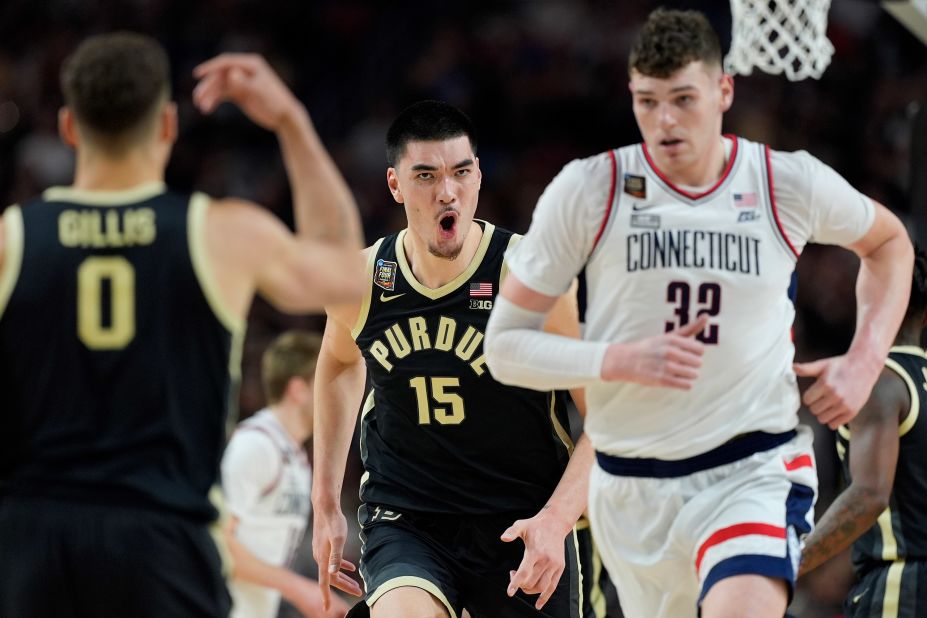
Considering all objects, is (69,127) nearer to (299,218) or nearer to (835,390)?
(299,218)

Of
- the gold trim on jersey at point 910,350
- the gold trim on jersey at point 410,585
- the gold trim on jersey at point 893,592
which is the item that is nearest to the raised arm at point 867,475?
the gold trim on jersey at point 910,350

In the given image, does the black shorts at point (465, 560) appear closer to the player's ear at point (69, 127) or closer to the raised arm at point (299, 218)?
the raised arm at point (299, 218)

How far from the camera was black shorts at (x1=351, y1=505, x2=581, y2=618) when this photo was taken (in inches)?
251

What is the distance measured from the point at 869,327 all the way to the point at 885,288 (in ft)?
0.67

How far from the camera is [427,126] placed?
6977mm

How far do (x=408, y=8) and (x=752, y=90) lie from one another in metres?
4.54

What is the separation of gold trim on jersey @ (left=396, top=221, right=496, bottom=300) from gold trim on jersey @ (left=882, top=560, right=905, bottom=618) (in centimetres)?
253

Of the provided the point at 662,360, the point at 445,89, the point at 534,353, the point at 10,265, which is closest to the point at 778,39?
the point at 534,353

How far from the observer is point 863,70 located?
54.0 feet

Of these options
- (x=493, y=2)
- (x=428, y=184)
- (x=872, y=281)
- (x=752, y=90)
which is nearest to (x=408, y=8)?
(x=493, y=2)

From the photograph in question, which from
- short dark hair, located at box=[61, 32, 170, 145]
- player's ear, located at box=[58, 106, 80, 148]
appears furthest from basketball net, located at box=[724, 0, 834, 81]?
player's ear, located at box=[58, 106, 80, 148]

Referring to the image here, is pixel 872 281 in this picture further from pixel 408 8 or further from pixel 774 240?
pixel 408 8

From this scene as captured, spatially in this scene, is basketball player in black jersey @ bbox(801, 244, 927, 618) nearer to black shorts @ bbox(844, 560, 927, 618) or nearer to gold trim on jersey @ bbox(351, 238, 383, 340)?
black shorts @ bbox(844, 560, 927, 618)

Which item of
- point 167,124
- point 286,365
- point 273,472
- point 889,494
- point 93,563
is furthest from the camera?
point 286,365
